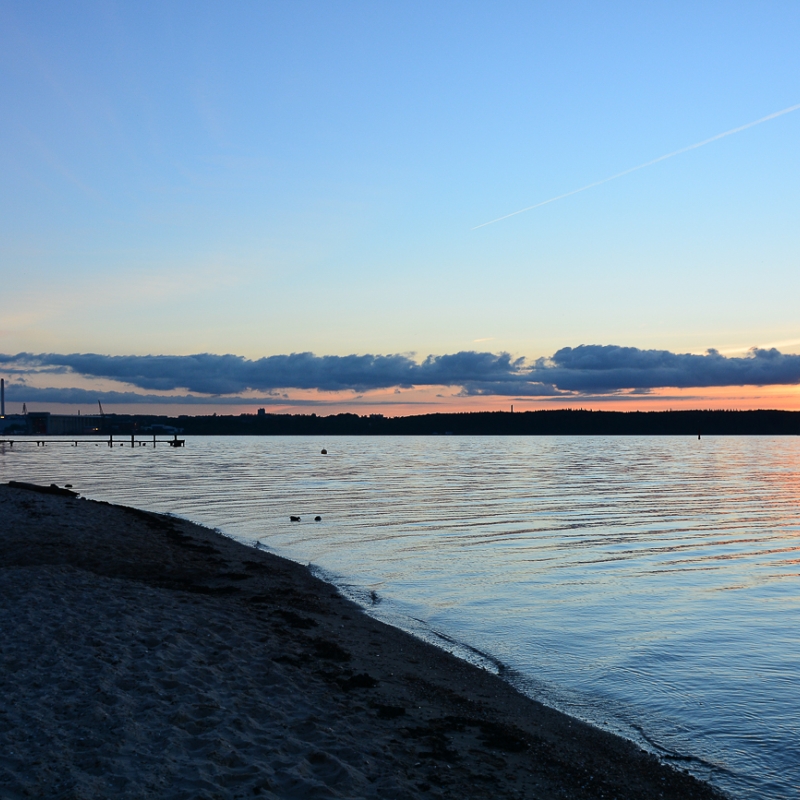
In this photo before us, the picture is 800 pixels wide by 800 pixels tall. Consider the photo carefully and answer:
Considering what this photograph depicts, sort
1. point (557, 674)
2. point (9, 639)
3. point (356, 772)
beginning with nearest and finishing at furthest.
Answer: point (356, 772), point (9, 639), point (557, 674)

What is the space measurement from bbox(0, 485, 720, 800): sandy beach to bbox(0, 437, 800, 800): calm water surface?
1.30m

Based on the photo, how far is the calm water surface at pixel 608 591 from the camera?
10.3 meters

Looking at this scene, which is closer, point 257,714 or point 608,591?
point 257,714

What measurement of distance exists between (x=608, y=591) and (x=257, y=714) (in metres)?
12.6

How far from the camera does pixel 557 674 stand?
1229 centimetres

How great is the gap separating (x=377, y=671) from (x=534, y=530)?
19878 mm

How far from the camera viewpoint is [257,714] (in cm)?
876

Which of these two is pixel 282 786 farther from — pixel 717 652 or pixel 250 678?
pixel 717 652

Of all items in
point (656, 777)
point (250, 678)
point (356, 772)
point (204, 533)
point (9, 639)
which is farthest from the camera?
point (204, 533)

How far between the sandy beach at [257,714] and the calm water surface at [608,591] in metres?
1.30

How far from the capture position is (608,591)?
18.7 metres

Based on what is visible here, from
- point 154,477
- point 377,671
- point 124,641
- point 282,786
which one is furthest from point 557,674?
point 154,477

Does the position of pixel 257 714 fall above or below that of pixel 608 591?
above

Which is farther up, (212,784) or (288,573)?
(212,784)
